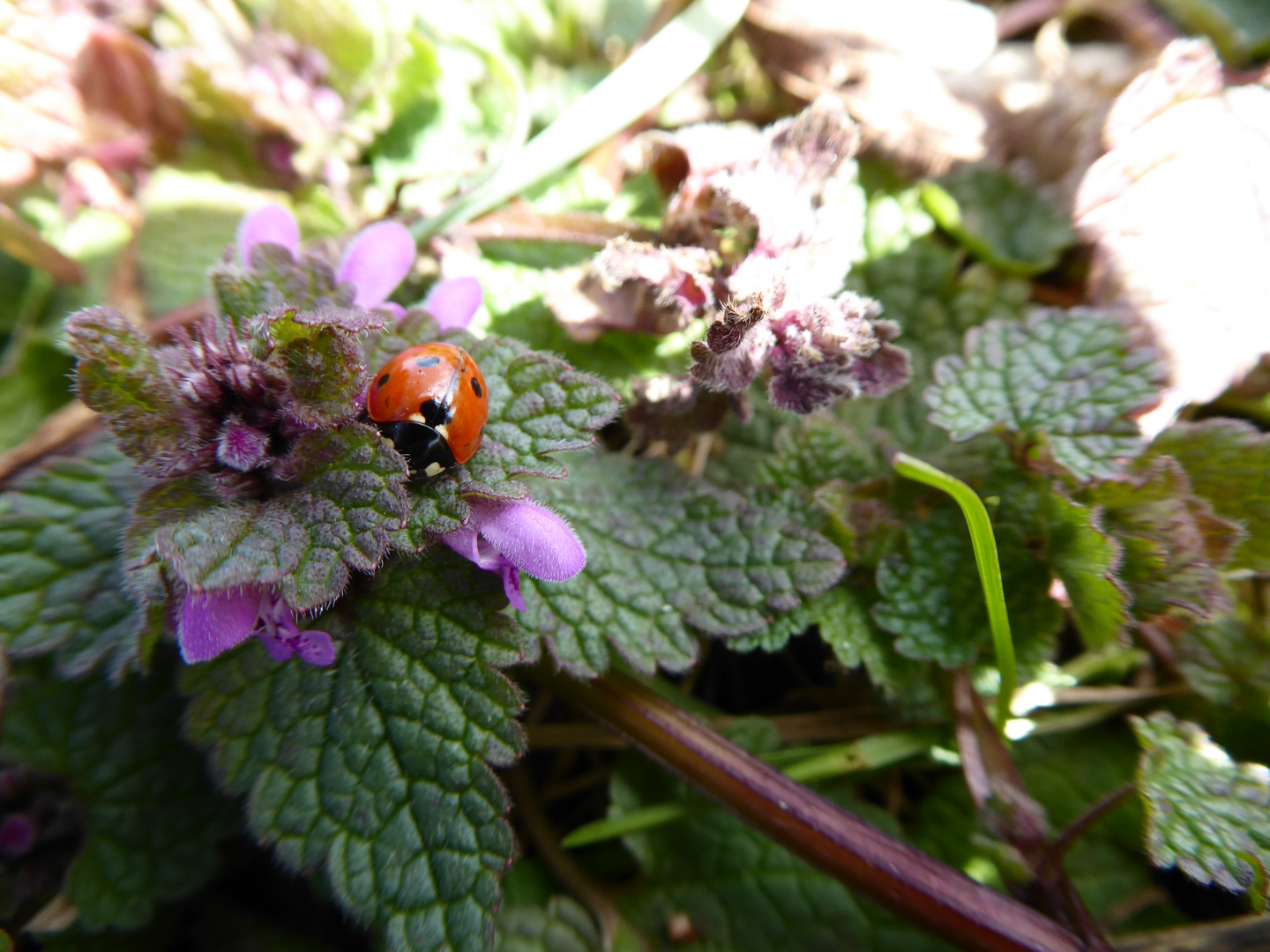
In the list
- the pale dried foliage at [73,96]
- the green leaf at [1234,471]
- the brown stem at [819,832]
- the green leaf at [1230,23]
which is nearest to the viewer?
the brown stem at [819,832]

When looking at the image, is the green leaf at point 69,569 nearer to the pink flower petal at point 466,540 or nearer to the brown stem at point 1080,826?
the pink flower petal at point 466,540

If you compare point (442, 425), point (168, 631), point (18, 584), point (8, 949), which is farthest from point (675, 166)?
point (8, 949)

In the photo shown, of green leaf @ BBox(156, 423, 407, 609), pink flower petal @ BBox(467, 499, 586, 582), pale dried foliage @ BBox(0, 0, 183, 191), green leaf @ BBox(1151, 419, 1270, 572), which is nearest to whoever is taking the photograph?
green leaf @ BBox(156, 423, 407, 609)

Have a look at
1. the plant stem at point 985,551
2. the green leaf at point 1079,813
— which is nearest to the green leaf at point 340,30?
the plant stem at point 985,551

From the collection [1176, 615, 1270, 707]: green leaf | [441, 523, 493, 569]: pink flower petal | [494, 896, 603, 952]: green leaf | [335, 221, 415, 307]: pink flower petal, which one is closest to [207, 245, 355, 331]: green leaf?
[335, 221, 415, 307]: pink flower petal

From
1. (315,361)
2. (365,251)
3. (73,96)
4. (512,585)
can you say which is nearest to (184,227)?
(73,96)

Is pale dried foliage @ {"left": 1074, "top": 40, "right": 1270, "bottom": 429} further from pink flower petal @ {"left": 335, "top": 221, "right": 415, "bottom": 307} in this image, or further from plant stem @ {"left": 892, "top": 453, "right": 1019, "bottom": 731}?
pink flower petal @ {"left": 335, "top": 221, "right": 415, "bottom": 307}
